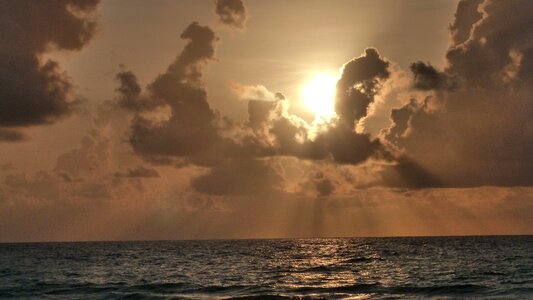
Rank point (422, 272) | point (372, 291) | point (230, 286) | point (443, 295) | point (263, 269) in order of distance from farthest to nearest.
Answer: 1. point (263, 269)
2. point (422, 272)
3. point (230, 286)
4. point (372, 291)
5. point (443, 295)

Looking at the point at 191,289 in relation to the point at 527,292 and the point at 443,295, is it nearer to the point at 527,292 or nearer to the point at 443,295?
the point at 443,295

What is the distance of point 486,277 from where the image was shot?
70.6m

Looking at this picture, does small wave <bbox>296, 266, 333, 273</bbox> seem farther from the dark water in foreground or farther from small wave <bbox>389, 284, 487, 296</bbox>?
small wave <bbox>389, 284, 487, 296</bbox>


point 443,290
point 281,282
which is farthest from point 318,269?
point 443,290

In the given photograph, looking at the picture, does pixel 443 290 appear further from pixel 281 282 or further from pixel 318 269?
pixel 318 269

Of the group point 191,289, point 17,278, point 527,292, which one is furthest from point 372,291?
point 17,278

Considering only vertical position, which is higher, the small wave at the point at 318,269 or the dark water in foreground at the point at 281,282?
the small wave at the point at 318,269

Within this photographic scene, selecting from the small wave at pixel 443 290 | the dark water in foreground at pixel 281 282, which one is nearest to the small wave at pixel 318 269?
the dark water in foreground at pixel 281 282

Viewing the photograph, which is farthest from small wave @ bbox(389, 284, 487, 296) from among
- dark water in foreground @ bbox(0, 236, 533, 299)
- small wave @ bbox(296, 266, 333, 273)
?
small wave @ bbox(296, 266, 333, 273)

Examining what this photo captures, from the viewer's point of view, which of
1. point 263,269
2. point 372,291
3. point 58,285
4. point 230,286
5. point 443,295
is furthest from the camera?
point 263,269

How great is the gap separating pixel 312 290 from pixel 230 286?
9.15 m

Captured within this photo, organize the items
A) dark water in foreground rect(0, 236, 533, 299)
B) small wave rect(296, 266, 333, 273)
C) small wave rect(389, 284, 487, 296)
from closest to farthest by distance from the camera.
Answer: small wave rect(389, 284, 487, 296) < dark water in foreground rect(0, 236, 533, 299) < small wave rect(296, 266, 333, 273)

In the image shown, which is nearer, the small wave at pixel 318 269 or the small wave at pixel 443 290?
the small wave at pixel 443 290

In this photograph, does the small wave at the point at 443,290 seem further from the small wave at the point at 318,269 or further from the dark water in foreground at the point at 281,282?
the small wave at the point at 318,269
